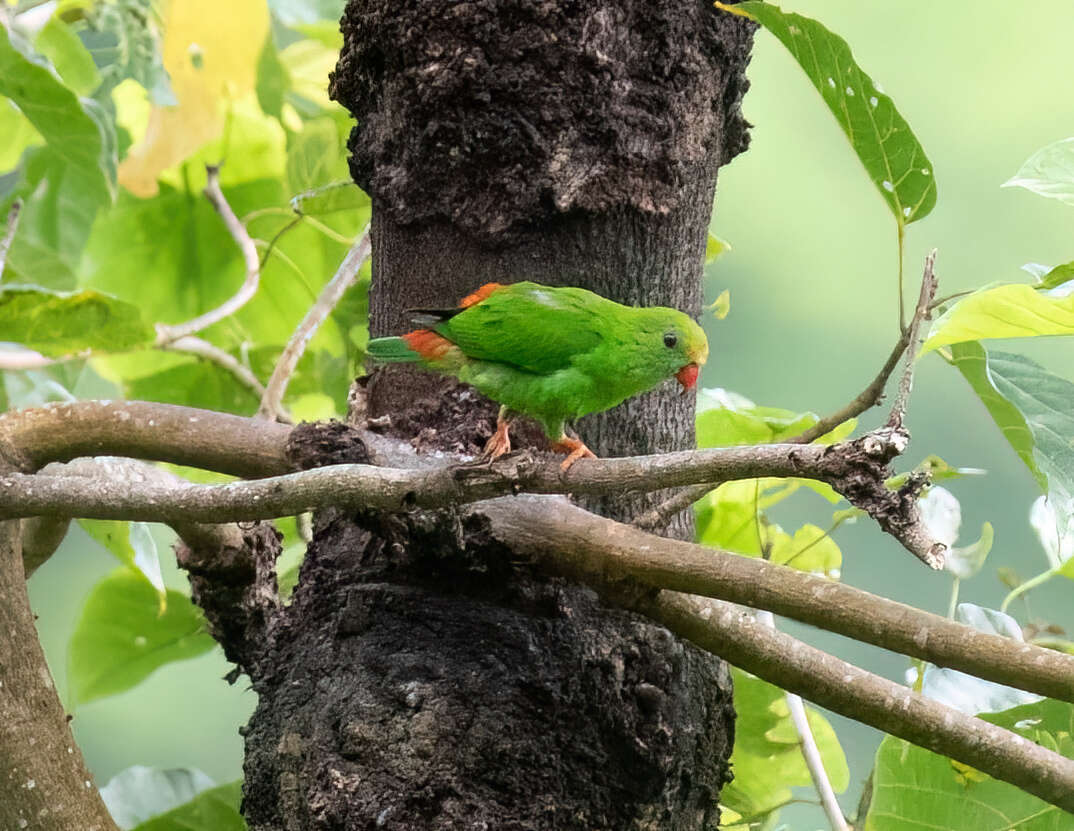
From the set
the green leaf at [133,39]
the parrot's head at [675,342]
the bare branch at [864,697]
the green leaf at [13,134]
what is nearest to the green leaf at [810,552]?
the parrot's head at [675,342]

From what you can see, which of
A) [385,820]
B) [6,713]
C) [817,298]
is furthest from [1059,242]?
[6,713]

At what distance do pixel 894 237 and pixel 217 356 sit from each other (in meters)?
2.06

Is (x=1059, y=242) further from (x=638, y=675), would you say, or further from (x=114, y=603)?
(x=114, y=603)

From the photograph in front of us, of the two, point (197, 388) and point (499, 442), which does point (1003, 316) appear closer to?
point (499, 442)

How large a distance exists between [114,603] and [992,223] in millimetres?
2539

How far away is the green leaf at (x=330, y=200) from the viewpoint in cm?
196

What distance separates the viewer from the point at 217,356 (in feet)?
7.38

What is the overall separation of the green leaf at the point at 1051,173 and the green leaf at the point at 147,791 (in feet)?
5.77

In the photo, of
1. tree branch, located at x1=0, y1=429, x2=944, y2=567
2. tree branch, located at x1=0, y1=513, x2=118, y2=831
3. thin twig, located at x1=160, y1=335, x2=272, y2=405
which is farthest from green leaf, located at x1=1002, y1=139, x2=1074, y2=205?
thin twig, located at x1=160, y1=335, x2=272, y2=405

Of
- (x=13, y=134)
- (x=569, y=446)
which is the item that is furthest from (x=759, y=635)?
(x=13, y=134)

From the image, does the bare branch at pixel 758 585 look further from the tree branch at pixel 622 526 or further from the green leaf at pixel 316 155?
the green leaf at pixel 316 155

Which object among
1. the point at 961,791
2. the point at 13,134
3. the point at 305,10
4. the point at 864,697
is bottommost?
the point at 961,791

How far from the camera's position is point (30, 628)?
1.15m

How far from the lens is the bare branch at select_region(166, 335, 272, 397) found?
2154 millimetres
